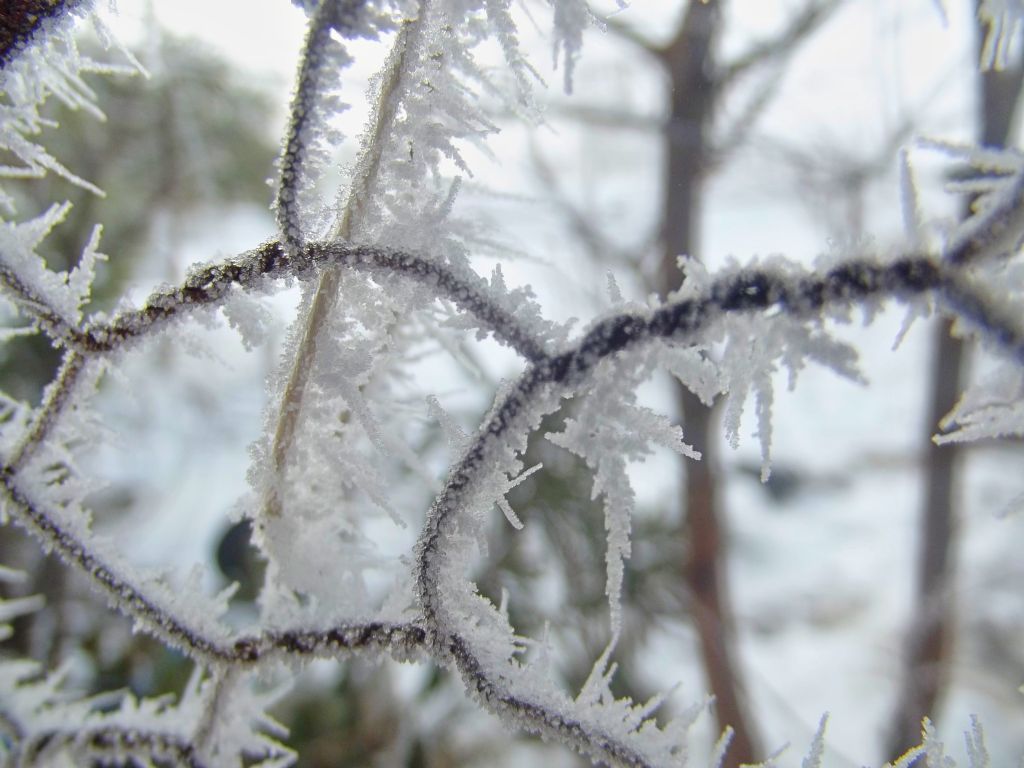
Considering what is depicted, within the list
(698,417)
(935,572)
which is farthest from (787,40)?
(935,572)

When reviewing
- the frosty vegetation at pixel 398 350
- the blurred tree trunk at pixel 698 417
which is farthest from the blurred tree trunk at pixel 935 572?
the frosty vegetation at pixel 398 350

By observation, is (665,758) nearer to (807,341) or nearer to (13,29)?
(807,341)

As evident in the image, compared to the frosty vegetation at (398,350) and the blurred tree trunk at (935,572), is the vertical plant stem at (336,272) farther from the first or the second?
the blurred tree trunk at (935,572)

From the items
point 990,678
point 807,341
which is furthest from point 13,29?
point 990,678

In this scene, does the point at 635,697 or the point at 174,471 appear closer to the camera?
the point at 635,697

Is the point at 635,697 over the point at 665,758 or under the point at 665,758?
under

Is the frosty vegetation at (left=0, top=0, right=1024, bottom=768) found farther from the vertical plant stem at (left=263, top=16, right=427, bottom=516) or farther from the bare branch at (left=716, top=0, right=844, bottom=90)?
the bare branch at (left=716, top=0, right=844, bottom=90)

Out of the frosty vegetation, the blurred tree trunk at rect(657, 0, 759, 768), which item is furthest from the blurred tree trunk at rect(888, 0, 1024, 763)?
the frosty vegetation
